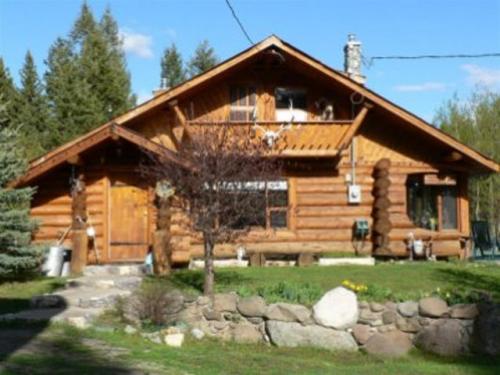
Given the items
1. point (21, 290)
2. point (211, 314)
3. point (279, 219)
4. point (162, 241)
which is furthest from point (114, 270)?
point (211, 314)

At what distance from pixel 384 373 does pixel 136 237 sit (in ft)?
38.0

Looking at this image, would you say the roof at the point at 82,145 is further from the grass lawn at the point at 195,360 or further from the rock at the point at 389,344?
the rock at the point at 389,344

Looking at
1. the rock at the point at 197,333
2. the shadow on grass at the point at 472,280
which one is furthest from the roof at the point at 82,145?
the shadow on grass at the point at 472,280

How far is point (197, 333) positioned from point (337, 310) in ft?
7.62

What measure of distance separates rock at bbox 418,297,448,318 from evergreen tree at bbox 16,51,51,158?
3134 cm

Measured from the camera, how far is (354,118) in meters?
21.1

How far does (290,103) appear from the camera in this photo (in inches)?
859

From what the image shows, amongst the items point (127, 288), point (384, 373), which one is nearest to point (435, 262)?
point (127, 288)

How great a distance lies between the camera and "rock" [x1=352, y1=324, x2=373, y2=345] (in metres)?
12.5

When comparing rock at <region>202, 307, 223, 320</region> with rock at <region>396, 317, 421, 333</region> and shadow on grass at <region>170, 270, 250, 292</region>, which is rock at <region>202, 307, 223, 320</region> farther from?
rock at <region>396, 317, 421, 333</region>

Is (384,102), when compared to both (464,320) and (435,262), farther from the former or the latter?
(464,320)

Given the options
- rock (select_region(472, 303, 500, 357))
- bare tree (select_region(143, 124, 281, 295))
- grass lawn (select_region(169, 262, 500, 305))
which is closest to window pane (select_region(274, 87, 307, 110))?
grass lawn (select_region(169, 262, 500, 305))

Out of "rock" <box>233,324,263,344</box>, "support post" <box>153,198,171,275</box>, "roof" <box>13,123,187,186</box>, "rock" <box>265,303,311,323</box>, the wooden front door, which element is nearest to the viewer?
"rock" <box>265,303,311,323</box>

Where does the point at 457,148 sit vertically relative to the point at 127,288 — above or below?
above
